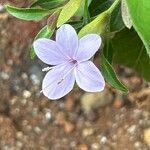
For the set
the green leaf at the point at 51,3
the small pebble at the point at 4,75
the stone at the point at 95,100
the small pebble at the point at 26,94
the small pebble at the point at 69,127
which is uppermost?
the green leaf at the point at 51,3

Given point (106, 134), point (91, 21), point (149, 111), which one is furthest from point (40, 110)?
point (91, 21)

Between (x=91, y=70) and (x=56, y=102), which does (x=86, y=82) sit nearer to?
(x=91, y=70)

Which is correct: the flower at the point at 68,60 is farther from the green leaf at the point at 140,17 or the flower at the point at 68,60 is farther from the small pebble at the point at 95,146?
the small pebble at the point at 95,146

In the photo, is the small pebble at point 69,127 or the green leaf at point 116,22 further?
the small pebble at point 69,127

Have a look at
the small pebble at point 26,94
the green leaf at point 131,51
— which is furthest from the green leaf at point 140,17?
the small pebble at point 26,94

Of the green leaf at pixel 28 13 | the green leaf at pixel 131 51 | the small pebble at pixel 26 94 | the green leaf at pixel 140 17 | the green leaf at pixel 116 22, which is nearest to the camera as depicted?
the green leaf at pixel 140 17

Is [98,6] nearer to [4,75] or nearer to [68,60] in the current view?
[68,60]
